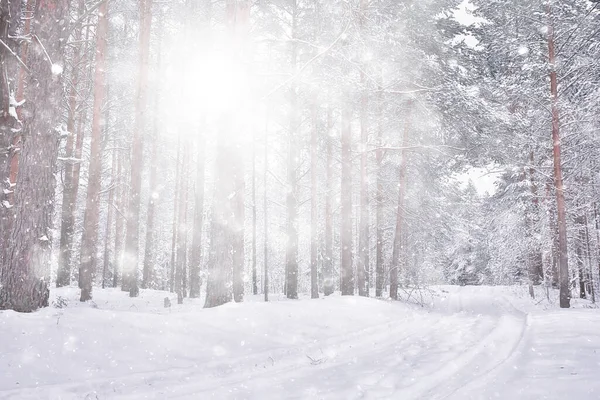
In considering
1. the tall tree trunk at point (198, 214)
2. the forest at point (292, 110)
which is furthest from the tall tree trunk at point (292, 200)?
the tall tree trunk at point (198, 214)

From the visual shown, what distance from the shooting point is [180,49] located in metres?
18.1

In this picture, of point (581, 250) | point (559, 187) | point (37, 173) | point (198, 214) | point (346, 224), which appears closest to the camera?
point (37, 173)

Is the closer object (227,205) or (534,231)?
(227,205)

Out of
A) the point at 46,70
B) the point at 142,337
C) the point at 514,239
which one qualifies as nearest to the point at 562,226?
the point at 514,239

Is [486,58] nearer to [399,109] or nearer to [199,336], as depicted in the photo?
[399,109]

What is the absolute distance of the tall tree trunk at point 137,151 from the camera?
45.4 ft

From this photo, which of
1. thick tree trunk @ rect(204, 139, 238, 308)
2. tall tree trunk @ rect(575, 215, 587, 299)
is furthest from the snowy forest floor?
tall tree trunk @ rect(575, 215, 587, 299)

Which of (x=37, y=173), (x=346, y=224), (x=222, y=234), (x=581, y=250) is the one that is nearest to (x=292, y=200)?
(x=346, y=224)

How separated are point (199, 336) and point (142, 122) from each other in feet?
32.2

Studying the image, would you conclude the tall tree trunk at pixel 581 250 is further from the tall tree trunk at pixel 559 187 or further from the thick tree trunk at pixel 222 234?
the thick tree trunk at pixel 222 234

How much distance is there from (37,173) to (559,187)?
55.5 feet

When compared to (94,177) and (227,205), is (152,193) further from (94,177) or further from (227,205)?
(227,205)

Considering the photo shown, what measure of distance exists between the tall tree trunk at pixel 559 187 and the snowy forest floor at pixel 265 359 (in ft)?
23.6

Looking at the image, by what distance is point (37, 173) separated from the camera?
21.7ft
